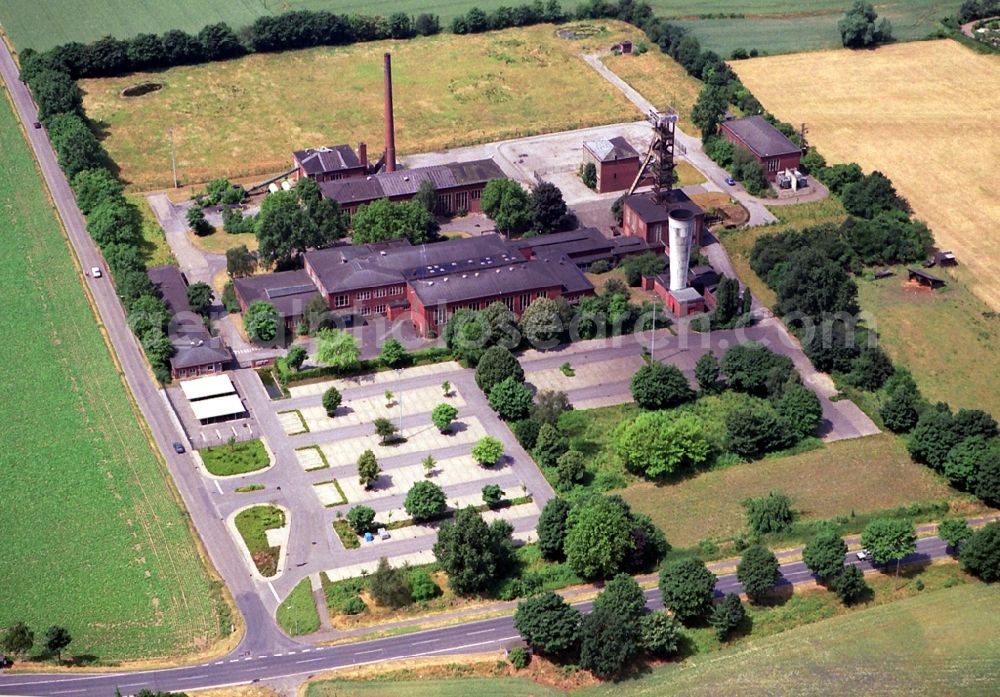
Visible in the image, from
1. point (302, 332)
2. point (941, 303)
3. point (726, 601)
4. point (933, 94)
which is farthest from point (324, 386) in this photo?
point (933, 94)

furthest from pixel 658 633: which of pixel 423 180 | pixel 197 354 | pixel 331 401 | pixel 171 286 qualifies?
pixel 423 180

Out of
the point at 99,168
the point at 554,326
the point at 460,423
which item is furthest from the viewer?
the point at 99,168

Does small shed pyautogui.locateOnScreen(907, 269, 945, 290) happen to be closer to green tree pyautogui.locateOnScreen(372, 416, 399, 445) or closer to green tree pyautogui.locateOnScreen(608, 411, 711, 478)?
green tree pyautogui.locateOnScreen(608, 411, 711, 478)

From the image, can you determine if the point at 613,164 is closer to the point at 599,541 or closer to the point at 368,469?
the point at 368,469

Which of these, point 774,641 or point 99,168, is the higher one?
point 99,168

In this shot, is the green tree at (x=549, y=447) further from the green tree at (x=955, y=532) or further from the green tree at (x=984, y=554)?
the green tree at (x=984, y=554)

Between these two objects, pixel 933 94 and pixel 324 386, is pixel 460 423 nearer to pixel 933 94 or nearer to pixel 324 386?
pixel 324 386
